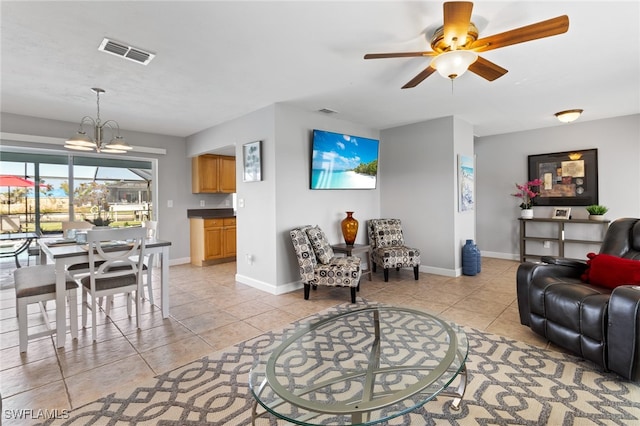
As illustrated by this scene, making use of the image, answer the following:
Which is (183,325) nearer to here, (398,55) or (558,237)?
(398,55)

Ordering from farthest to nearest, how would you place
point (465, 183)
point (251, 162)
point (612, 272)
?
point (465, 183) → point (251, 162) → point (612, 272)

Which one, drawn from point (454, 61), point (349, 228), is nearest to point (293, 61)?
point (454, 61)

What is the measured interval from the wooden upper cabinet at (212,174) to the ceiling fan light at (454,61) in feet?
15.7

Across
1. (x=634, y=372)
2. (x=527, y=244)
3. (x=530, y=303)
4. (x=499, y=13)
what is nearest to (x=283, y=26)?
(x=499, y=13)

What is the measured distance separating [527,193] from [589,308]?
13.5 ft

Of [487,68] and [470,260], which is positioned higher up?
[487,68]

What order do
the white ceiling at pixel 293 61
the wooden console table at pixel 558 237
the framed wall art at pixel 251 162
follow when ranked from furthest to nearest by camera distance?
the wooden console table at pixel 558 237 < the framed wall art at pixel 251 162 < the white ceiling at pixel 293 61

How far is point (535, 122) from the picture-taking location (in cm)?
514

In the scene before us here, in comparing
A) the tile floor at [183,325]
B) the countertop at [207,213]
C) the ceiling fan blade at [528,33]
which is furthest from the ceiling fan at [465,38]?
the countertop at [207,213]

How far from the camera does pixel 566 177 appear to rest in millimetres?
5336

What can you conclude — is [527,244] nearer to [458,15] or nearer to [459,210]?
[459,210]

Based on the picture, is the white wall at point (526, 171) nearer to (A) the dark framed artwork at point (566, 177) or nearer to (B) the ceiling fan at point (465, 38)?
(A) the dark framed artwork at point (566, 177)

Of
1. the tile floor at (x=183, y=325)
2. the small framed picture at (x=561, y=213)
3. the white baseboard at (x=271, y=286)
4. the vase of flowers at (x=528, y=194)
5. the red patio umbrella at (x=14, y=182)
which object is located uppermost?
the red patio umbrella at (x=14, y=182)

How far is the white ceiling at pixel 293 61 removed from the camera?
2025mm
